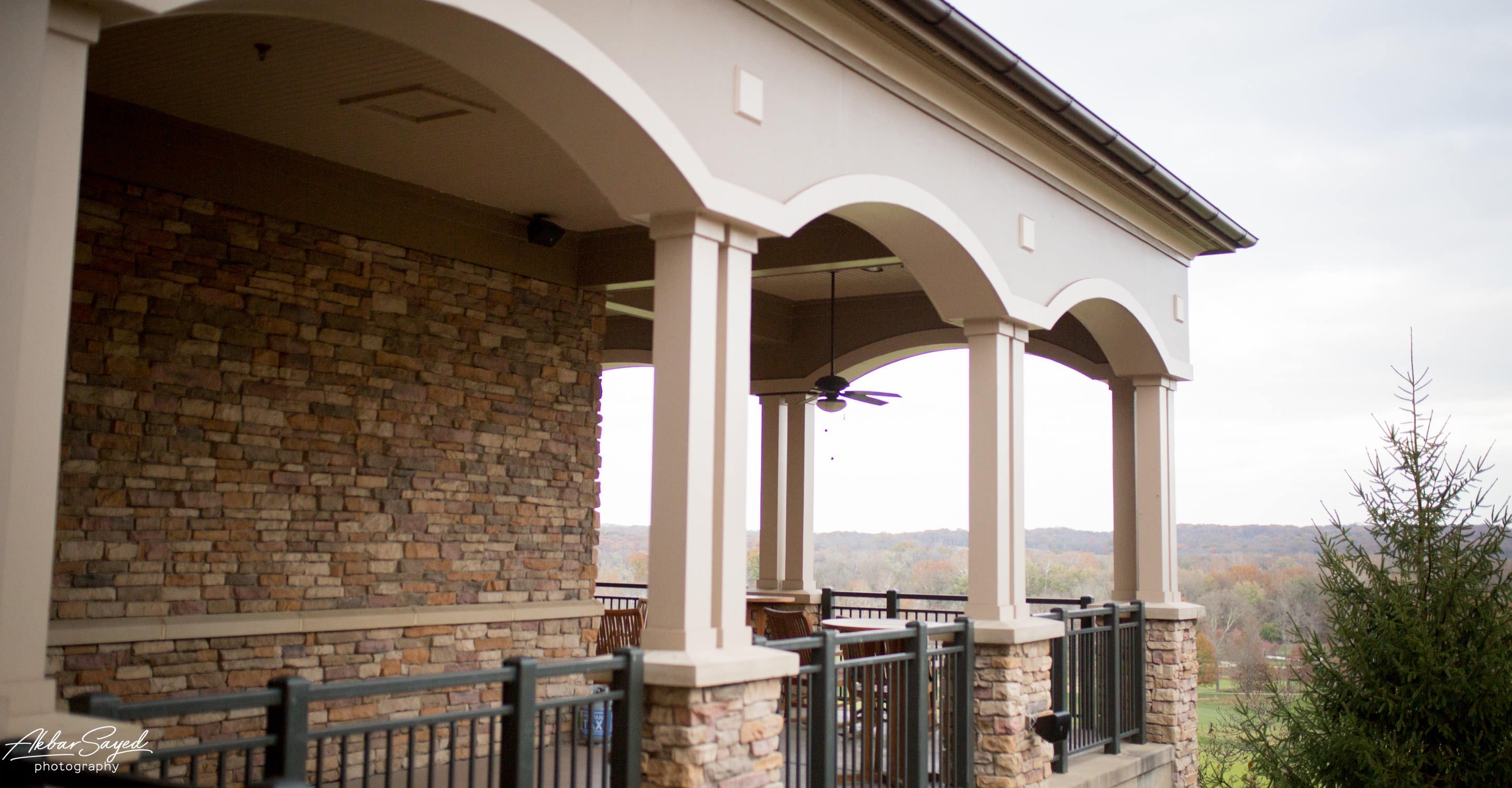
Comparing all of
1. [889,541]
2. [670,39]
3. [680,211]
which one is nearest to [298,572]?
[680,211]

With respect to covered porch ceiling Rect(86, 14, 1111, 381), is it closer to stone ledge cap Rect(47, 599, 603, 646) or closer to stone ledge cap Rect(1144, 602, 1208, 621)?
stone ledge cap Rect(47, 599, 603, 646)

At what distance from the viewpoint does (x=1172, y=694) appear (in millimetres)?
9352

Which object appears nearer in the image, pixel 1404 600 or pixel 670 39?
pixel 670 39

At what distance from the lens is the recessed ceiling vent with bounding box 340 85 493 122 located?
557 cm

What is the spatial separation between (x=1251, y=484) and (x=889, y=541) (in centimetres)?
1592

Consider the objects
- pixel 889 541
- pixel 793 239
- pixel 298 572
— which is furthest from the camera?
pixel 889 541

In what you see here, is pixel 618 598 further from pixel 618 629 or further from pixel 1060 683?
pixel 1060 683

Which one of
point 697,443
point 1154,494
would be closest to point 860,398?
point 1154,494

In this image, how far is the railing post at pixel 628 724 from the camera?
14.3ft

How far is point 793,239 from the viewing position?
8648 mm

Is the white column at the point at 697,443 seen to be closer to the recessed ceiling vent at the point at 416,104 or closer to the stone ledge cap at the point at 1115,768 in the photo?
the recessed ceiling vent at the point at 416,104

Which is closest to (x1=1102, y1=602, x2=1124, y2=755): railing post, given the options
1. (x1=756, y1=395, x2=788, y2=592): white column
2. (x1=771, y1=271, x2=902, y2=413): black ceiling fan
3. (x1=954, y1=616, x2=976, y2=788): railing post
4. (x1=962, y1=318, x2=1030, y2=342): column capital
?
(x1=954, y1=616, x2=976, y2=788): railing post

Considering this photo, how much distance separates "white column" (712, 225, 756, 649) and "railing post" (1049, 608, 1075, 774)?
11.7 feet

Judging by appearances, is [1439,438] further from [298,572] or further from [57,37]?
[57,37]
